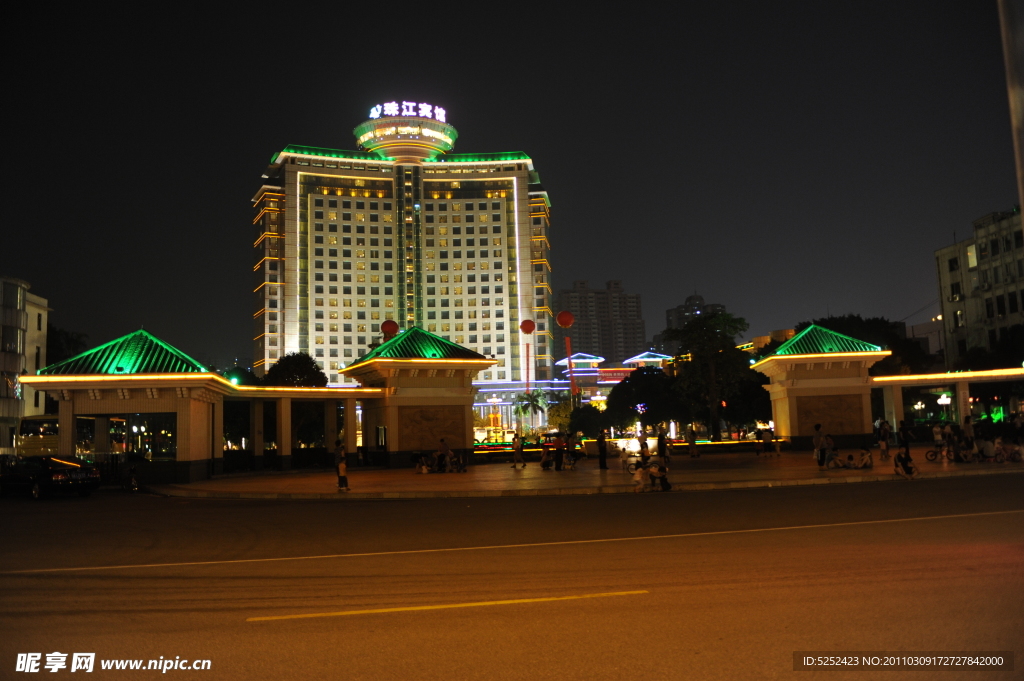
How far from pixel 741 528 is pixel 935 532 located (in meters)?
2.75

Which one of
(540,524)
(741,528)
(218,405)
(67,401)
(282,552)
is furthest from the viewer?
(218,405)

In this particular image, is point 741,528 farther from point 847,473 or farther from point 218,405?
point 218,405

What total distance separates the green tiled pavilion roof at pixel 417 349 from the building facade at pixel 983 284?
49.8 metres

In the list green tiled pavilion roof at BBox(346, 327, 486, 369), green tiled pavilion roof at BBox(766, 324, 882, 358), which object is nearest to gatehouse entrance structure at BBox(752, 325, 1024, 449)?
green tiled pavilion roof at BBox(766, 324, 882, 358)

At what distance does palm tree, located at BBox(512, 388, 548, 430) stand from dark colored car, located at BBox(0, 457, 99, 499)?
82.2 meters

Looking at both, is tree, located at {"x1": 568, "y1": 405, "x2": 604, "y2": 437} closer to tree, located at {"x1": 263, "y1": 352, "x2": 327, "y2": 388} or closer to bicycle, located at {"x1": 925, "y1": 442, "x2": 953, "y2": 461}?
tree, located at {"x1": 263, "y1": 352, "x2": 327, "y2": 388}

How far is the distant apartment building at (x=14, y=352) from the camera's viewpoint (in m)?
61.4

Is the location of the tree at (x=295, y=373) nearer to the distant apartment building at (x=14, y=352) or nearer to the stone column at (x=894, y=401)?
the distant apartment building at (x=14, y=352)

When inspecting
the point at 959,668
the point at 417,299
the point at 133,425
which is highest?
the point at 417,299

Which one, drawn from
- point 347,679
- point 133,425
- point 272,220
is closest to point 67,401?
point 133,425

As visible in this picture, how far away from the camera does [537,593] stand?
8258mm

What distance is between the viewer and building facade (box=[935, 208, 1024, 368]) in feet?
221

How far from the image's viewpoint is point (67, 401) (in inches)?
1176

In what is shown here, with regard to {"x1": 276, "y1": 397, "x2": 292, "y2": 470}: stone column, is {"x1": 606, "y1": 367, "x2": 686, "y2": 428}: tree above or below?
above
